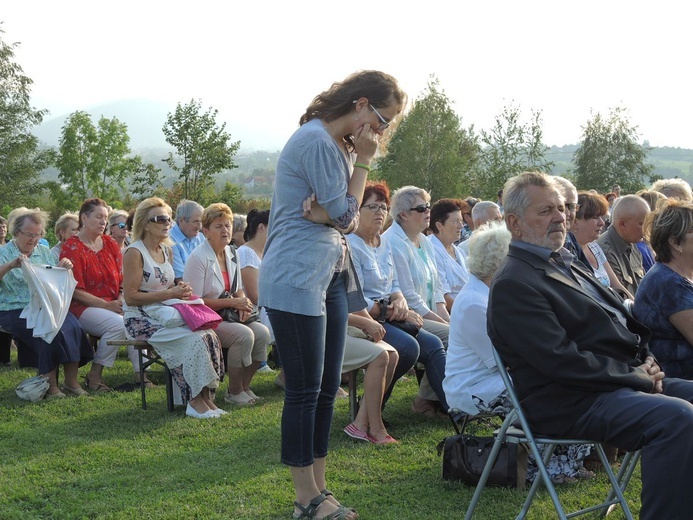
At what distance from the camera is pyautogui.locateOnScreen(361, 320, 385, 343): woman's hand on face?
19.2 feet

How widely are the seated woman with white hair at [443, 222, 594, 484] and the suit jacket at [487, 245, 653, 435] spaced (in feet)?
3.56

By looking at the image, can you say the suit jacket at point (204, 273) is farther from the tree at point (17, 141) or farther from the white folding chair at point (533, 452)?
the tree at point (17, 141)

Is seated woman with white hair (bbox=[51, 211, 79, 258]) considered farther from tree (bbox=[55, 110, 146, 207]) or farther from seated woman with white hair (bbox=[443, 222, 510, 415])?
tree (bbox=[55, 110, 146, 207])

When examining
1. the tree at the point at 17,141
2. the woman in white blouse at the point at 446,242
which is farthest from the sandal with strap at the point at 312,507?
the tree at the point at 17,141

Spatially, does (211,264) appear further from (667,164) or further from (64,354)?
(667,164)

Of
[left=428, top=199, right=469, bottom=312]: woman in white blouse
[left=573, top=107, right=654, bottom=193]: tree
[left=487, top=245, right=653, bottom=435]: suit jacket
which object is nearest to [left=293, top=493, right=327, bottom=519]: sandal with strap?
[left=487, top=245, right=653, bottom=435]: suit jacket

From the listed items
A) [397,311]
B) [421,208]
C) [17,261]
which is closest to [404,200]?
[421,208]

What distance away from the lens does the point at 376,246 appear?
6.57 meters

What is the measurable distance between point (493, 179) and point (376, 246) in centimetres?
4636

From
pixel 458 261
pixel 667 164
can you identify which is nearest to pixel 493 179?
pixel 458 261

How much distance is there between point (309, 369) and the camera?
362 centimetres

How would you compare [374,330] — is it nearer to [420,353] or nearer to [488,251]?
[420,353]

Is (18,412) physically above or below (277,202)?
below

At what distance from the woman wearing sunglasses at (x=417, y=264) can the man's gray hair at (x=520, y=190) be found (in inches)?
116
